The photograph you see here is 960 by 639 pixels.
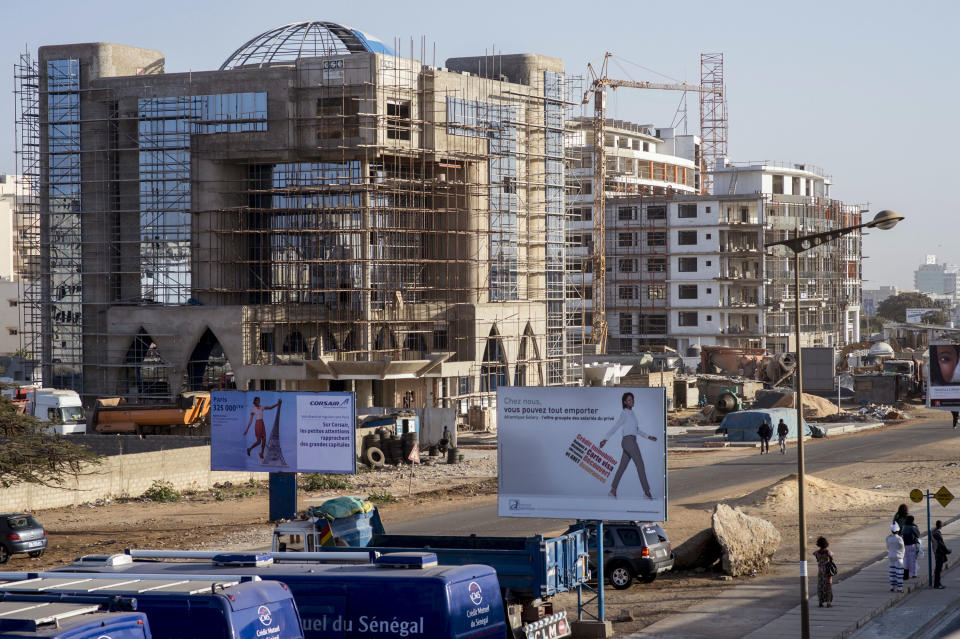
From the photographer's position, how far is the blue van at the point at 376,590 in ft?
47.3

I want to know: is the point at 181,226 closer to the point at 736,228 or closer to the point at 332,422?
the point at 332,422

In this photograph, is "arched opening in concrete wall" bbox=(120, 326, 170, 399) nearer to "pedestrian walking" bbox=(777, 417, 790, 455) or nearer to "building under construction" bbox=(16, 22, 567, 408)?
"building under construction" bbox=(16, 22, 567, 408)

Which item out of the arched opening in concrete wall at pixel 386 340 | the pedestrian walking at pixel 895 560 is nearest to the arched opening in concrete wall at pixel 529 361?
the arched opening in concrete wall at pixel 386 340

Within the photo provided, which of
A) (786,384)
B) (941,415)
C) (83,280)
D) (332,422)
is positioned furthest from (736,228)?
(332,422)

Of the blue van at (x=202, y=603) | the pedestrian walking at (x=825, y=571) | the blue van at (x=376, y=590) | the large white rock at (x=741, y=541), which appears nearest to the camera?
the blue van at (x=202, y=603)

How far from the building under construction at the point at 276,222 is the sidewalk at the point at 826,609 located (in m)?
37.5

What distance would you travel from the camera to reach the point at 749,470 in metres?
50.9

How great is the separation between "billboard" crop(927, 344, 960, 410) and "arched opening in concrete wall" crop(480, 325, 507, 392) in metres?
36.8

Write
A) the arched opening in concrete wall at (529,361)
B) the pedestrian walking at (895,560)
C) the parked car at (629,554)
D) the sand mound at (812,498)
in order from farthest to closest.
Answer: the arched opening in concrete wall at (529,361)
the sand mound at (812,498)
the parked car at (629,554)
the pedestrian walking at (895,560)

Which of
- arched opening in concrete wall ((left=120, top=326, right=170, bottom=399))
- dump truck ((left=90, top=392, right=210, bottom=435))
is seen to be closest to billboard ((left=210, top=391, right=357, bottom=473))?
dump truck ((left=90, top=392, right=210, bottom=435))

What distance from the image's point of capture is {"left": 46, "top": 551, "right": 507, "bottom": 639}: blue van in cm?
1441

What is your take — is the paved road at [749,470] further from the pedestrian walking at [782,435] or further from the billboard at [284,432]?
the billboard at [284,432]

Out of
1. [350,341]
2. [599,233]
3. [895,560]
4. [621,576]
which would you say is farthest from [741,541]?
[599,233]

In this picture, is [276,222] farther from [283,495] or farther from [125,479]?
[283,495]
